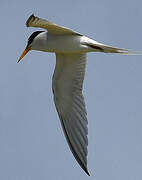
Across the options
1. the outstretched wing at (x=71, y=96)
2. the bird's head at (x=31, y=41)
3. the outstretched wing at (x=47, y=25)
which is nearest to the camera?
the outstretched wing at (x=47, y=25)

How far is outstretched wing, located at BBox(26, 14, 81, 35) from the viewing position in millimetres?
9110

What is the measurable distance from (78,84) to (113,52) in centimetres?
185

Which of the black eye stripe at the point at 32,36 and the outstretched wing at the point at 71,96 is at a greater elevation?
the black eye stripe at the point at 32,36

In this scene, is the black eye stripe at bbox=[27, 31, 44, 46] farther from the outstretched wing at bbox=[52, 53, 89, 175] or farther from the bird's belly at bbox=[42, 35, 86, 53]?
A: the outstretched wing at bbox=[52, 53, 89, 175]

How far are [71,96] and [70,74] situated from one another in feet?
1.50

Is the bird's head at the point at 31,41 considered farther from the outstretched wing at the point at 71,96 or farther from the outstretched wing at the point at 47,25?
the outstretched wing at the point at 71,96

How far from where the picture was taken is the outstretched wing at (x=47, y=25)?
29.9 ft

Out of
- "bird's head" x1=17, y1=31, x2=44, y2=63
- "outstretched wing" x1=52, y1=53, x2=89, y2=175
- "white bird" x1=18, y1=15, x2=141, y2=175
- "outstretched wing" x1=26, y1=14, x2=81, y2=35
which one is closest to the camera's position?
"outstretched wing" x1=26, y1=14, x2=81, y2=35

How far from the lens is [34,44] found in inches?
425

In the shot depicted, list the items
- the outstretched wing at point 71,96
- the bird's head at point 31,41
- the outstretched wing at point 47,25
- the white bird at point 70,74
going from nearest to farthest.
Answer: the outstretched wing at point 47,25 < the white bird at point 70,74 < the bird's head at point 31,41 < the outstretched wing at point 71,96

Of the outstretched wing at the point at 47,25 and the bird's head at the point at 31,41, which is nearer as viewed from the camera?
the outstretched wing at the point at 47,25

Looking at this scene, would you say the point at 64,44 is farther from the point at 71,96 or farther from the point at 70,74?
the point at 71,96

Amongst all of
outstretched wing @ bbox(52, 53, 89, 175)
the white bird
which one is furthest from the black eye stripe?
outstretched wing @ bbox(52, 53, 89, 175)

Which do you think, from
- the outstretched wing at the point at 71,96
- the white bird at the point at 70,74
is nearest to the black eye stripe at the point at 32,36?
the white bird at the point at 70,74
